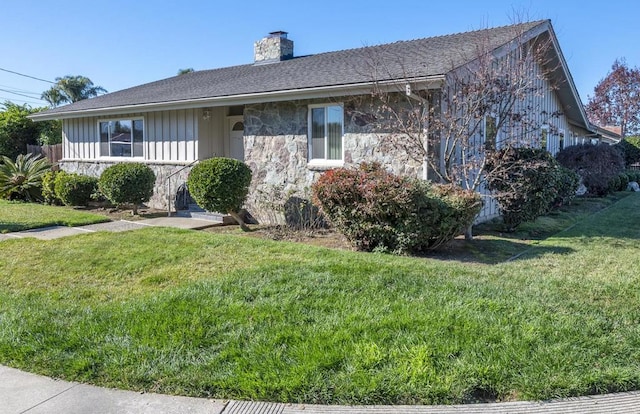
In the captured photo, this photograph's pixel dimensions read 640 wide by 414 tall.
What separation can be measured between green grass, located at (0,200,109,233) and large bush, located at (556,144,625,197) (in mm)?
14220

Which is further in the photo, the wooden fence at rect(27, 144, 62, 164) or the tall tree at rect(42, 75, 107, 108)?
the tall tree at rect(42, 75, 107, 108)

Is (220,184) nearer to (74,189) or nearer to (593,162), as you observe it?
(74,189)

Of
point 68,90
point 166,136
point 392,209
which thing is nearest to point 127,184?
point 166,136

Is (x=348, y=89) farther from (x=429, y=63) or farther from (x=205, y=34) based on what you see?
(x=205, y=34)

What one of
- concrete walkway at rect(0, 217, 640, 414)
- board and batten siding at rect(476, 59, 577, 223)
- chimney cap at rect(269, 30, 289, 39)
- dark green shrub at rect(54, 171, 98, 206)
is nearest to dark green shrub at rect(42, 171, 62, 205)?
dark green shrub at rect(54, 171, 98, 206)

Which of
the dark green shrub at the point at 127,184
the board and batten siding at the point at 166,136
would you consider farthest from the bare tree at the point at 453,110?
the dark green shrub at the point at 127,184

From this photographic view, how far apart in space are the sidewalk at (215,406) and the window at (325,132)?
7880 mm

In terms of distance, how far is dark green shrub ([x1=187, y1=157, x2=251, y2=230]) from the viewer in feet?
32.9

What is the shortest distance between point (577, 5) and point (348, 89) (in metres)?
6.72

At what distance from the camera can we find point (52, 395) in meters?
3.41

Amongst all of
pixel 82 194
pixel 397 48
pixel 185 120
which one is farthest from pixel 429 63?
pixel 82 194

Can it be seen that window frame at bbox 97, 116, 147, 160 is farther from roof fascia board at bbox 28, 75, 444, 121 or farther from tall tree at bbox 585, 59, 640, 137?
tall tree at bbox 585, 59, 640, 137

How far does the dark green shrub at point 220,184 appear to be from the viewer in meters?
10.0

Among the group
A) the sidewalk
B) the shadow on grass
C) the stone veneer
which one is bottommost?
the sidewalk
